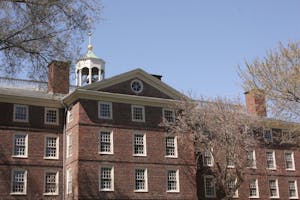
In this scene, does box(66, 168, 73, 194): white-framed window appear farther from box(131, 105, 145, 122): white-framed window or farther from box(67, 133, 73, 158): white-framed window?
box(131, 105, 145, 122): white-framed window

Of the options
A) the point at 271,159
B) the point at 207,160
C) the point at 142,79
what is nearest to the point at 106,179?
the point at 142,79

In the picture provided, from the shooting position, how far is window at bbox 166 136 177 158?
3584cm

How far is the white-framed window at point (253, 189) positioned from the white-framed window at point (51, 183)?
1656cm

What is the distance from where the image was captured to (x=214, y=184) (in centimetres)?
3806

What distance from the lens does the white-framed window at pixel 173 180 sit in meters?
35.1

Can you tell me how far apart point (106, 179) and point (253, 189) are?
577 inches

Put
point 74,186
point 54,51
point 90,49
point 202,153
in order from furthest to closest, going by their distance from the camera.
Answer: point 90,49 → point 202,153 → point 74,186 → point 54,51

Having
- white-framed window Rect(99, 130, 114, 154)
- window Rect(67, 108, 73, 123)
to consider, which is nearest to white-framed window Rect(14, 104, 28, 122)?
window Rect(67, 108, 73, 123)

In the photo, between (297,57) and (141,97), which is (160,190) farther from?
(297,57)

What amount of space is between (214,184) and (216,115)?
6.33 metres

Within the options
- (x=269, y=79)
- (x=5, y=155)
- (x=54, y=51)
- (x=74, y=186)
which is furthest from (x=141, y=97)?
(x=54, y=51)

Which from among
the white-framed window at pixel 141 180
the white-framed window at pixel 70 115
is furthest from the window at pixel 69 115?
the white-framed window at pixel 141 180

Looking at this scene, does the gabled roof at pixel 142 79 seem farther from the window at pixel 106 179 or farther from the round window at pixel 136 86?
the window at pixel 106 179

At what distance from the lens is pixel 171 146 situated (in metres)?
36.0
